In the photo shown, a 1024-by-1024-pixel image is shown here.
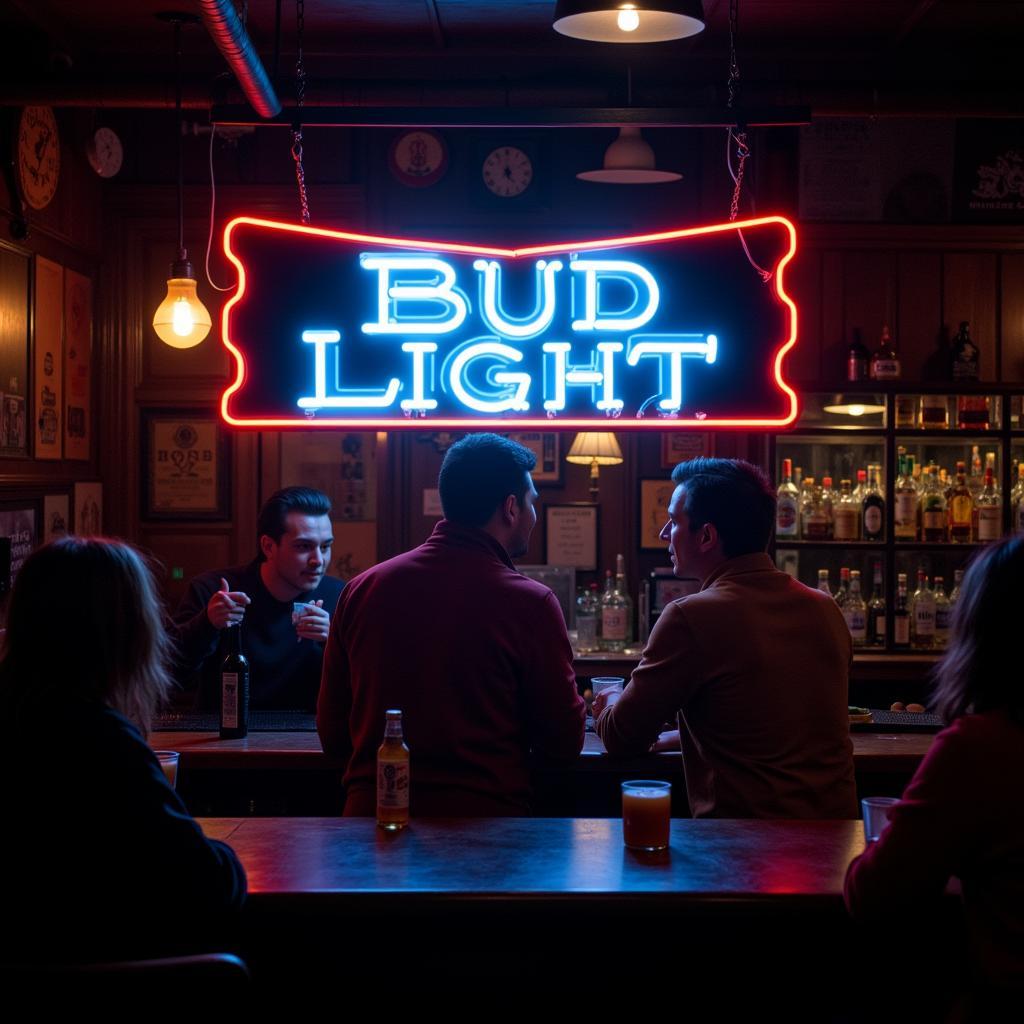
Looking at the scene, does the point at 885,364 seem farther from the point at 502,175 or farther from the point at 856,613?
the point at 502,175

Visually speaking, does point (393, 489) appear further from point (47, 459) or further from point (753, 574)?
point (753, 574)

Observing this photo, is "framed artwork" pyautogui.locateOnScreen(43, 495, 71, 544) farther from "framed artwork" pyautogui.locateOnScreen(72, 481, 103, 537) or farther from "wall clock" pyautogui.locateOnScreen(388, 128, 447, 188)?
"wall clock" pyautogui.locateOnScreen(388, 128, 447, 188)

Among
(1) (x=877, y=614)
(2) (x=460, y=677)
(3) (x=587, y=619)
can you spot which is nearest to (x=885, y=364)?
(1) (x=877, y=614)

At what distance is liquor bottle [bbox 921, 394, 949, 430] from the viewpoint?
18.4ft

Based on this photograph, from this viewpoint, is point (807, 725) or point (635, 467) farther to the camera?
point (635, 467)

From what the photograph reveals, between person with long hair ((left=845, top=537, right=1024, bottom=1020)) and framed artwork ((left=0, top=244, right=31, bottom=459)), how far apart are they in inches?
156

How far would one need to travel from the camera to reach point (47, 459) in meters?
5.17

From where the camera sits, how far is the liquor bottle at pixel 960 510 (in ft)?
18.2

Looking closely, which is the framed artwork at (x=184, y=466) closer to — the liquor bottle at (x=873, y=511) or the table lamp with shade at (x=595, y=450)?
the table lamp with shade at (x=595, y=450)

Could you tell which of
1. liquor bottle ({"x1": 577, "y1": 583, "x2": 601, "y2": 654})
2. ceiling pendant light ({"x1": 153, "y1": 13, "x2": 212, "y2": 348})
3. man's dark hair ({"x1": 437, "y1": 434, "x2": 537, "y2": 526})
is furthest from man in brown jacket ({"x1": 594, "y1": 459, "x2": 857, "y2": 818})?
liquor bottle ({"x1": 577, "y1": 583, "x2": 601, "y2": 654})

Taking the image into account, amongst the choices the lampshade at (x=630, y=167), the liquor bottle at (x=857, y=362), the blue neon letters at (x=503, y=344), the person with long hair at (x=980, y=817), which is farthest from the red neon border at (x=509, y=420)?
the liquor bottle at (x=857, y=362)

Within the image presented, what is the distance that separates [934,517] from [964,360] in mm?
744

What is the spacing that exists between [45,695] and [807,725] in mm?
1542

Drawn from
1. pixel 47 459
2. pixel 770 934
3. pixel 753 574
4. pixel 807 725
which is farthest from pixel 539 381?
pixel 47 459
